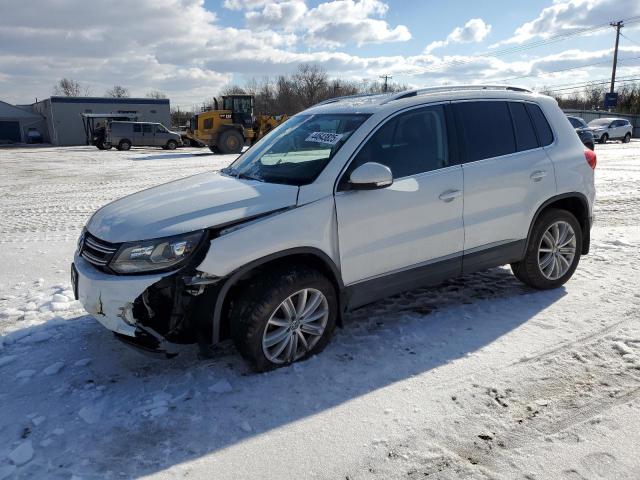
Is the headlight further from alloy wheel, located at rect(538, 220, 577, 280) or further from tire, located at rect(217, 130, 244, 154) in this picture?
tire, located at rect(217, 130, 244, 154)

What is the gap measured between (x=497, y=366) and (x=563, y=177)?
2.12 metres

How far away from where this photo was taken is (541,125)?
15.1 ft

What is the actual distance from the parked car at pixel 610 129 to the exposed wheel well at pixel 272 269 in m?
33.6

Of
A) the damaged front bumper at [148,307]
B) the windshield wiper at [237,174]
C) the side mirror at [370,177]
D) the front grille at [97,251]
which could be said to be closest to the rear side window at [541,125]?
the side mirror at [370,177]

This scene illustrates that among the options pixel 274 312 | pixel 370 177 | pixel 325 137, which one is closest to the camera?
pixel 274 312

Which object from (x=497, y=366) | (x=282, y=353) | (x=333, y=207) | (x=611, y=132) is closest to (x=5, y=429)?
(x=282, y=353)

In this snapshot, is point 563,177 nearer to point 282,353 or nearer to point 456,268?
point 456,268

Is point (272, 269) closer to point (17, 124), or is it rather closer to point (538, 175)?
point (538, 175)

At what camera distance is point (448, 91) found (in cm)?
419

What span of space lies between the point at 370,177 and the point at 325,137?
26.5 inches

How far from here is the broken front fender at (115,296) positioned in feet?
9.87

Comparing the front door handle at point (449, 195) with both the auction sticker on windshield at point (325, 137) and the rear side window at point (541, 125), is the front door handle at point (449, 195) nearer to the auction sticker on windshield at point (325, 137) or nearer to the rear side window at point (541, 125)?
the auction sticker on windshield at point (325, 137)

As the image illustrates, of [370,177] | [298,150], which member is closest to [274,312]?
[370,177]


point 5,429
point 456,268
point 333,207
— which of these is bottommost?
point 5,429
